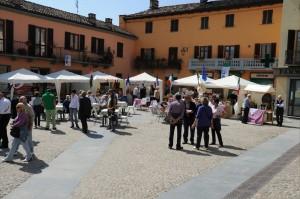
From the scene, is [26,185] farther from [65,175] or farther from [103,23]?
[103,23]

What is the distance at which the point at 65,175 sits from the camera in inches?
341

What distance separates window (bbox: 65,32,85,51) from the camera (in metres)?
32.8

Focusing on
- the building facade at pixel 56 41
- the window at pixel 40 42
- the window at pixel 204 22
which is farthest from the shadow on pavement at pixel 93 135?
the window at pixel 204 22

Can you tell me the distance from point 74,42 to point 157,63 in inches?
376

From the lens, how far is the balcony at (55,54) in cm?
2813

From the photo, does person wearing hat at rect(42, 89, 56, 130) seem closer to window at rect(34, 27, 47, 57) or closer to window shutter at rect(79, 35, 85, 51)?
window at rect(34, 27, 47, 57)

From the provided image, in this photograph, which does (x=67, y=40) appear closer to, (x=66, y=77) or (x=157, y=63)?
(x=66, y=77)

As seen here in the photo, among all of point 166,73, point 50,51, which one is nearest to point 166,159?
point 50,51

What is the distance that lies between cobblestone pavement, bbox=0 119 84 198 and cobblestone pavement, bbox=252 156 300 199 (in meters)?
4.96

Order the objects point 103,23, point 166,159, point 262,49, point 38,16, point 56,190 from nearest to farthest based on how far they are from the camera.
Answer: point 56,190 < point 166,159 < point 38,16 < point 262,49 < point 103,23

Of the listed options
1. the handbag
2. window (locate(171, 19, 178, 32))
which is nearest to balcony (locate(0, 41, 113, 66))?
window (locate(171, 19, 178, 32))

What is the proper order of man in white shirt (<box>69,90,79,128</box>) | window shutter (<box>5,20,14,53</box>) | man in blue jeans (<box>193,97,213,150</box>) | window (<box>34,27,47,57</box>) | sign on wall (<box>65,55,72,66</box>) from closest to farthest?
man in blue jeans (<box>193,97,213,150</box>), man in white shirt (<box>69,90,79,128</box>), window shutter (<box>5,20,14,53</box>), window (<box>34,27,47,57</box>), sign on wall (<box>65,55,72,66</box>)

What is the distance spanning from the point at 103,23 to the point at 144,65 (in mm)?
6075

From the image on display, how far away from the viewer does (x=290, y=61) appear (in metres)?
26.2
